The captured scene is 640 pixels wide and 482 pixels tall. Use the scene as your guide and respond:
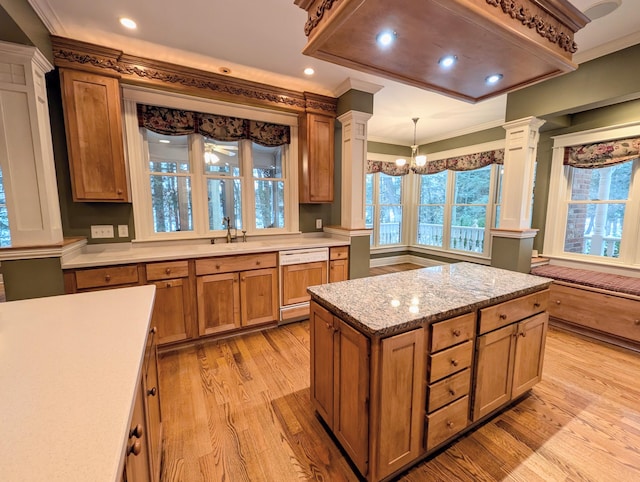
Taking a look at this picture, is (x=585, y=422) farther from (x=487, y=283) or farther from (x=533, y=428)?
(x=487, y=283)

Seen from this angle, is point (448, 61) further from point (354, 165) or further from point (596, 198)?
point (596, 198)

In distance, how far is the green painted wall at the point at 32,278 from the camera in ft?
6.61

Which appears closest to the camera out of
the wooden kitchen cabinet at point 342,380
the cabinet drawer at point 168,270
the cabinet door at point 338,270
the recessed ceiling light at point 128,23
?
the wooden kitchen cabinet at point 342,380

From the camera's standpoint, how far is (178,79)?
2.74 metres

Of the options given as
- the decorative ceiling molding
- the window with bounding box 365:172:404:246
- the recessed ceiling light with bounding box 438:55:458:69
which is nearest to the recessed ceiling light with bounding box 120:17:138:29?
the decorative ceiling molding

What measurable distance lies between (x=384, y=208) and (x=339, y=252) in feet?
10.1

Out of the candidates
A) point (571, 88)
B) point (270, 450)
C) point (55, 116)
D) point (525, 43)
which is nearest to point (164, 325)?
point (270, 450)

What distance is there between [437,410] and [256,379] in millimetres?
1404

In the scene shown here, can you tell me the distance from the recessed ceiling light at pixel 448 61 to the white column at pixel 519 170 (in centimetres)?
221

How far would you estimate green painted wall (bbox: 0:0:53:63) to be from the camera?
1.68 m

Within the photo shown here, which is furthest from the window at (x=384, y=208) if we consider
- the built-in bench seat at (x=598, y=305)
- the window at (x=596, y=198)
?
the built-in bench seat at (x=598, y=305)

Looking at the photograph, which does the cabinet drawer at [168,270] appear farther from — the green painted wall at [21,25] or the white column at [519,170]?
the white column at [519,170]

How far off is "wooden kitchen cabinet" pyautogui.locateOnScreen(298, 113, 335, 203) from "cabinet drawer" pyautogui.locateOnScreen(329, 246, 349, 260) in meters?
0.65

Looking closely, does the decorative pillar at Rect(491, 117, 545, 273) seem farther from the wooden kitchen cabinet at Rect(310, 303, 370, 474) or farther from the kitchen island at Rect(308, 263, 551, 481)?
the wooden kitchen cabinet at Rect(310, 303, 370, 474)
